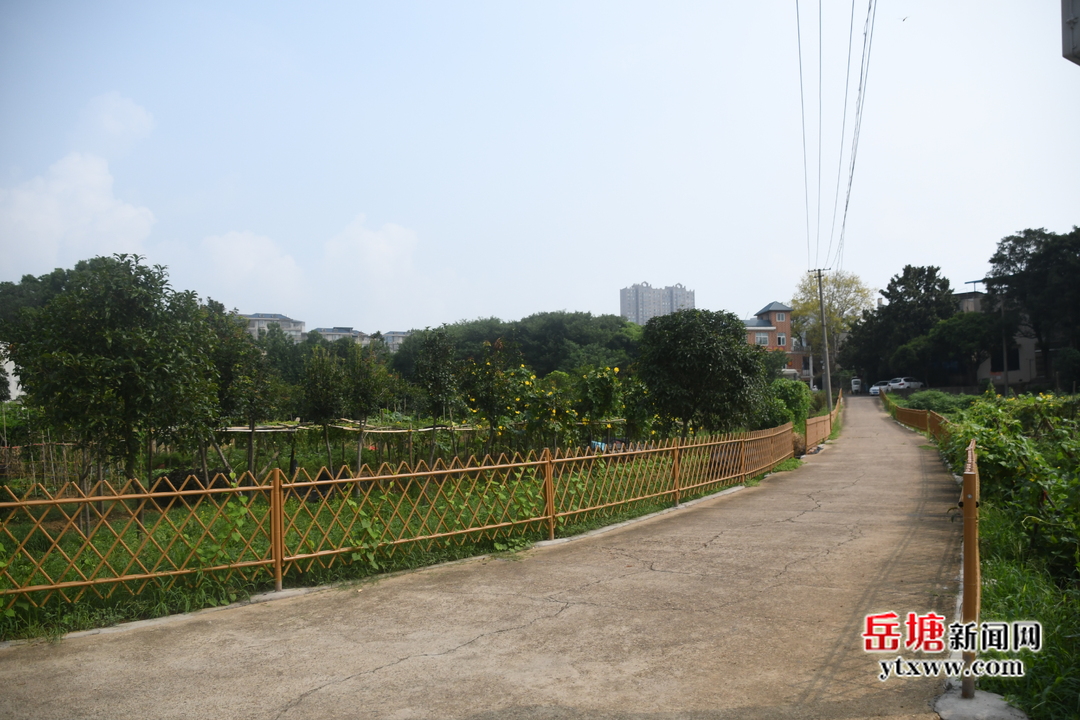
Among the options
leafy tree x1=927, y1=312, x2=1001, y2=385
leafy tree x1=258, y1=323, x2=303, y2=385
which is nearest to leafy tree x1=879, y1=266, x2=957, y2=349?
leafy tree x1=927, y1=312, x2=1001, y2=385

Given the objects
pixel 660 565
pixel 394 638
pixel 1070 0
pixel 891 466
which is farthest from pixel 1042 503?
pixel 891 466

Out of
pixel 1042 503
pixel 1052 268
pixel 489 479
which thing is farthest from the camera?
pixel 1052 268

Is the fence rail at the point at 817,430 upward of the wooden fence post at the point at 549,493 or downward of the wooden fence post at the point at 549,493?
downward

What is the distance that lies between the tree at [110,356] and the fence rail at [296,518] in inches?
52.5

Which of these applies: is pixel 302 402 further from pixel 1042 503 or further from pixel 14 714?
pixel 1042 503

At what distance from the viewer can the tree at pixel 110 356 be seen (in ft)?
29.4

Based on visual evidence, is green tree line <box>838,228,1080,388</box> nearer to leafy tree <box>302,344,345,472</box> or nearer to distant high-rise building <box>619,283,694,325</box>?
leafy tree <box>302,344,345,472</box>

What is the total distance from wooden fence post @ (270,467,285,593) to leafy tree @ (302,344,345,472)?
10.2 metres

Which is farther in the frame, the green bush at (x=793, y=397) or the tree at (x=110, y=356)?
the green bush at (x=793, y=397)

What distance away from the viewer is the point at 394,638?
4.91 meters

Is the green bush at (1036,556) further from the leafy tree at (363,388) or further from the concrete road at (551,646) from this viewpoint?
the leafy tree at (363,388)

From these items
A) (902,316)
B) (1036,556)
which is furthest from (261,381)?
(902,316)

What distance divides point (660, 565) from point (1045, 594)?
3.07m

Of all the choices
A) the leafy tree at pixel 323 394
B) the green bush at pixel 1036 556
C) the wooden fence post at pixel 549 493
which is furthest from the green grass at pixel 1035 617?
the leafy tree at pixel 323 394
